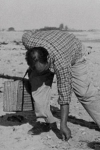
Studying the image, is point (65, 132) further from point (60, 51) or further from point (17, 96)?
point (60, 51)

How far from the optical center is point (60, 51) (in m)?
3.61

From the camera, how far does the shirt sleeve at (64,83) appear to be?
141 inches

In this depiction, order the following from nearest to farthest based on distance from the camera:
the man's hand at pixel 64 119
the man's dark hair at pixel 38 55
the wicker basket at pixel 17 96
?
the man's dark hair at pixel 38 55, the man's hand at pixel 64 119, the wicker basket at pixel 17 96

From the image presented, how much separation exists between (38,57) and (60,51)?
0.26 m

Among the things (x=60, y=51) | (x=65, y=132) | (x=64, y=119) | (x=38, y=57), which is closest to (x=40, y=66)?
(x=38, y=57)

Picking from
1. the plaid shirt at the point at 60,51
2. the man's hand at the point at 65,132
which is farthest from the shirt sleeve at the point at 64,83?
the man's hand at the point at 65,132

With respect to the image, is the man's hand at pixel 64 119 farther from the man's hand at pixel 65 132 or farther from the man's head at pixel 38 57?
the man's head at pixel 38 57

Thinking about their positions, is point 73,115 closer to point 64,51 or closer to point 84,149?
point 84,149

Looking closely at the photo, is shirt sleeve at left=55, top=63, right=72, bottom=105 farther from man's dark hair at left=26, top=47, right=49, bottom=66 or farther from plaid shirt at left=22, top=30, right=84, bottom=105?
man's dark hair at left=26, top=47, right=49, bottom=66

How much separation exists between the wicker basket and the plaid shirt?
718 millimetres

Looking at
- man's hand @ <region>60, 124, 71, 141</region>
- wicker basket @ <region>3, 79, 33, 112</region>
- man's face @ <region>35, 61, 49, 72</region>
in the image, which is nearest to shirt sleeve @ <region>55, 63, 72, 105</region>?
man's face @ <region>35, 61, 49, 72</region>

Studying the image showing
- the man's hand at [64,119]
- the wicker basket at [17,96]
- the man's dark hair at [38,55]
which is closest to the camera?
the man's dark hair at [38,55]

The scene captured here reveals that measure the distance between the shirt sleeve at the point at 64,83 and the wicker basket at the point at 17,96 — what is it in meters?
0.79

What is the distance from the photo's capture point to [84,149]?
399 centimetres
